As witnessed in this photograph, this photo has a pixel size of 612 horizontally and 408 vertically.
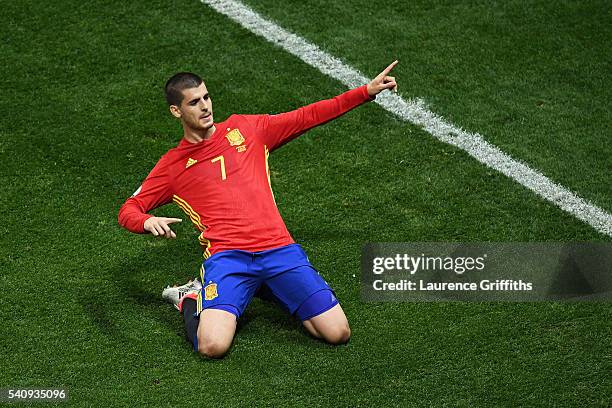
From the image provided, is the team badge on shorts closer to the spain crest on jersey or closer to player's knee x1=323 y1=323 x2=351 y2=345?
player's knee x1=323 y1=323 x2=351 y2=345

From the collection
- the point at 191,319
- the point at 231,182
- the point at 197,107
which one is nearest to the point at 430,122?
the point at 231,182

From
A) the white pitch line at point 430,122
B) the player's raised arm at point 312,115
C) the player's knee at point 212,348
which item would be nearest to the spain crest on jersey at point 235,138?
the player's raised arm at point 312,115

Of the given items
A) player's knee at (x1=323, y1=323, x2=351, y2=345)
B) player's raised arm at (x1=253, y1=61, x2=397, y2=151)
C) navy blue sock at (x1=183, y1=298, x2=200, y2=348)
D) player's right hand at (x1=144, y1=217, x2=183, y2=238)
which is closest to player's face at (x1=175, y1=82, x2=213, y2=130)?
player's raised arm at (x1=253, y1=61, x2=397, y2=151)

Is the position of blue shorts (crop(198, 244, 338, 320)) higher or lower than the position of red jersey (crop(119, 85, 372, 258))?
lower

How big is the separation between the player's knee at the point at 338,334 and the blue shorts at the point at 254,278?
20 cm

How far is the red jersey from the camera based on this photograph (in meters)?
7.28

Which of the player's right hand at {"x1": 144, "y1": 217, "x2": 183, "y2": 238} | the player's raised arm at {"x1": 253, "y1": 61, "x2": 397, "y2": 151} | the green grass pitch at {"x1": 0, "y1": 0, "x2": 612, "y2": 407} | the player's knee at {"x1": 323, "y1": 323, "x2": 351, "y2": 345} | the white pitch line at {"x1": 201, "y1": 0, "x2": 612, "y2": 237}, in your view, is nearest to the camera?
the player's right hand at {"x1": 144, "y1": 217, "x2": 183, "y2": 238}

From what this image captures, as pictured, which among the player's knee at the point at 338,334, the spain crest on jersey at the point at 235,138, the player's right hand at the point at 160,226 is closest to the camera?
the player's right hand at the point at 160,226

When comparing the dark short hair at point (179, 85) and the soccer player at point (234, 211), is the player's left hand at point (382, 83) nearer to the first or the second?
the soccer player at point (234, 211)

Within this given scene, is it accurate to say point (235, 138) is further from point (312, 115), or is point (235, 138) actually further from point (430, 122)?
point (430, 122)

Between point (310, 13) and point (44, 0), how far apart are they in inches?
90.7

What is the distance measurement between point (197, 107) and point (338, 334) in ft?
5.42

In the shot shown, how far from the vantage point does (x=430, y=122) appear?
8984 mm

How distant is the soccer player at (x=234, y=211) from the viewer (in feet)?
23.3
